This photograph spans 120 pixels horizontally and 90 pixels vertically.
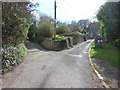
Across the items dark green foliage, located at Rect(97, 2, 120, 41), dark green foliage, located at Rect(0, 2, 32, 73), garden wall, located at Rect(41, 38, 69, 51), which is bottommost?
garden wall, located at Rect(41, 38, 69, 51)

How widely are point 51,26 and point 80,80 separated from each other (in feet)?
53.9

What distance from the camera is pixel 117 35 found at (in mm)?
13289

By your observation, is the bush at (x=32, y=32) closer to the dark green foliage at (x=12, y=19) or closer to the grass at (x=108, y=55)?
the grass at (x=108, y=55)

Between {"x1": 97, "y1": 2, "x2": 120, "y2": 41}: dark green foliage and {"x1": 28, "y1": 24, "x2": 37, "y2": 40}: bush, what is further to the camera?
{"x1": 28, "y1": 24, "x2": 37, "y2": 40}: bush

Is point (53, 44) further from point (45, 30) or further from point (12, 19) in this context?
point (12, 19)

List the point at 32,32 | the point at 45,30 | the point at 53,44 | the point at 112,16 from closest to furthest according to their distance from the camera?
the point at 112,16, the point at 53,44, the point at 32,32, the point at 45,30

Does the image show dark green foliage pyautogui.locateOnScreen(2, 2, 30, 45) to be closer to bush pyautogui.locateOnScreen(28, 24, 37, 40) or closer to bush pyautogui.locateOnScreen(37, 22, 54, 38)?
bush pyautogui.locateOnScreen(28, 24, 37, 40)

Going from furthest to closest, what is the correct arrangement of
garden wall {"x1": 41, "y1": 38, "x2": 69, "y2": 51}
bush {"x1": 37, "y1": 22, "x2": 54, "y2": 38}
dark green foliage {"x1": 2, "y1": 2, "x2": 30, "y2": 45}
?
bush {"x1": 37, "y1": 22, "x2": 54, "y2": 38} → garden wall {"x1": 41, "y1": 38, "x2": 69, "y2": 51} → dark green foliage {"x1": 2, "y1": 2, "x2": 30, "y2": 45}

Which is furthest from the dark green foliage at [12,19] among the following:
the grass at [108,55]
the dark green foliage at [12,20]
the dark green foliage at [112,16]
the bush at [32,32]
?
the bush at [32,32]

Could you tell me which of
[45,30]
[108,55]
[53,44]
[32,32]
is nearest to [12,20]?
[108,55]

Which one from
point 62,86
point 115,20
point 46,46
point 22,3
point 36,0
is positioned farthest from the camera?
point 46,46

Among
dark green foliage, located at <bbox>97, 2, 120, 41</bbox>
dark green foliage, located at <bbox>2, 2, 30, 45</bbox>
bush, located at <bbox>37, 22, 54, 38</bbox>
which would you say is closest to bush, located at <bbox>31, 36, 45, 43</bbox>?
bush, located at <bbox>37, 22, 54, 38</bbox>

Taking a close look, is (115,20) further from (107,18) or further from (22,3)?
(22,3)

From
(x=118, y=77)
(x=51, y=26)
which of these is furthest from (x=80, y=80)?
(x=51, y=26)
